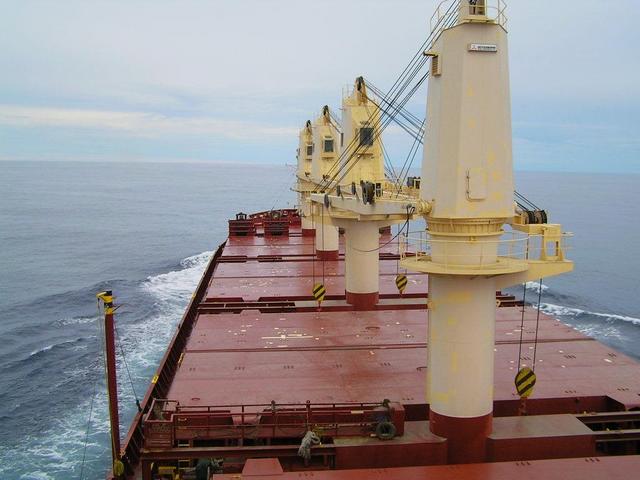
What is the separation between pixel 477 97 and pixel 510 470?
723 cm

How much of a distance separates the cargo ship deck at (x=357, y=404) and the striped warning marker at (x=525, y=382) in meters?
0.43

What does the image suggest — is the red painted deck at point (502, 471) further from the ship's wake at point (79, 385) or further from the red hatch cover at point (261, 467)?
the ship's wake at point (79, 385)

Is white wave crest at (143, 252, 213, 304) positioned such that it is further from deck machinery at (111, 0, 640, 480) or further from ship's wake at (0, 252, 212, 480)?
deck machinery at (111, 0, 640, 480)

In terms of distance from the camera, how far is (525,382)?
1352 centimetres

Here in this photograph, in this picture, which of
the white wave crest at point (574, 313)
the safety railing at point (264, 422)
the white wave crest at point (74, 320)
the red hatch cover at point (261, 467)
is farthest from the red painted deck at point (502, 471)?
the white wave crest at point (574, 313)

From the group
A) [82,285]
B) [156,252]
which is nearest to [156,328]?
[82,285]

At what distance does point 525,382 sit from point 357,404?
150 inches

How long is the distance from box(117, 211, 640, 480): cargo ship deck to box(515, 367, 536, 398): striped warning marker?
427 mm

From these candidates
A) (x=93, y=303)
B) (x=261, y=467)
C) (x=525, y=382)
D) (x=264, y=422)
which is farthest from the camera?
(x=93, y=303)

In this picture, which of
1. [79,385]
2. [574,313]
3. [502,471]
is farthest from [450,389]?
[574,313]

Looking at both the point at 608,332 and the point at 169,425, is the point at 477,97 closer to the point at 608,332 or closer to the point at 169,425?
the point at 169,425

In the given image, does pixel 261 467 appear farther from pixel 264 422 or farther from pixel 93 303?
pixel 93 303

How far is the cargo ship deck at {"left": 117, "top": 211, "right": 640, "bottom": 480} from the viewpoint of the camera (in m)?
12.2

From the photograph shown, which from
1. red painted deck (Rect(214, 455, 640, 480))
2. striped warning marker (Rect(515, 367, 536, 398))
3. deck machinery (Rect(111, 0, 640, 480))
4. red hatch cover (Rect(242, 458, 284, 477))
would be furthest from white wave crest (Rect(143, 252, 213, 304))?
red painted deck (Rect(214, 455, 640, 480))
